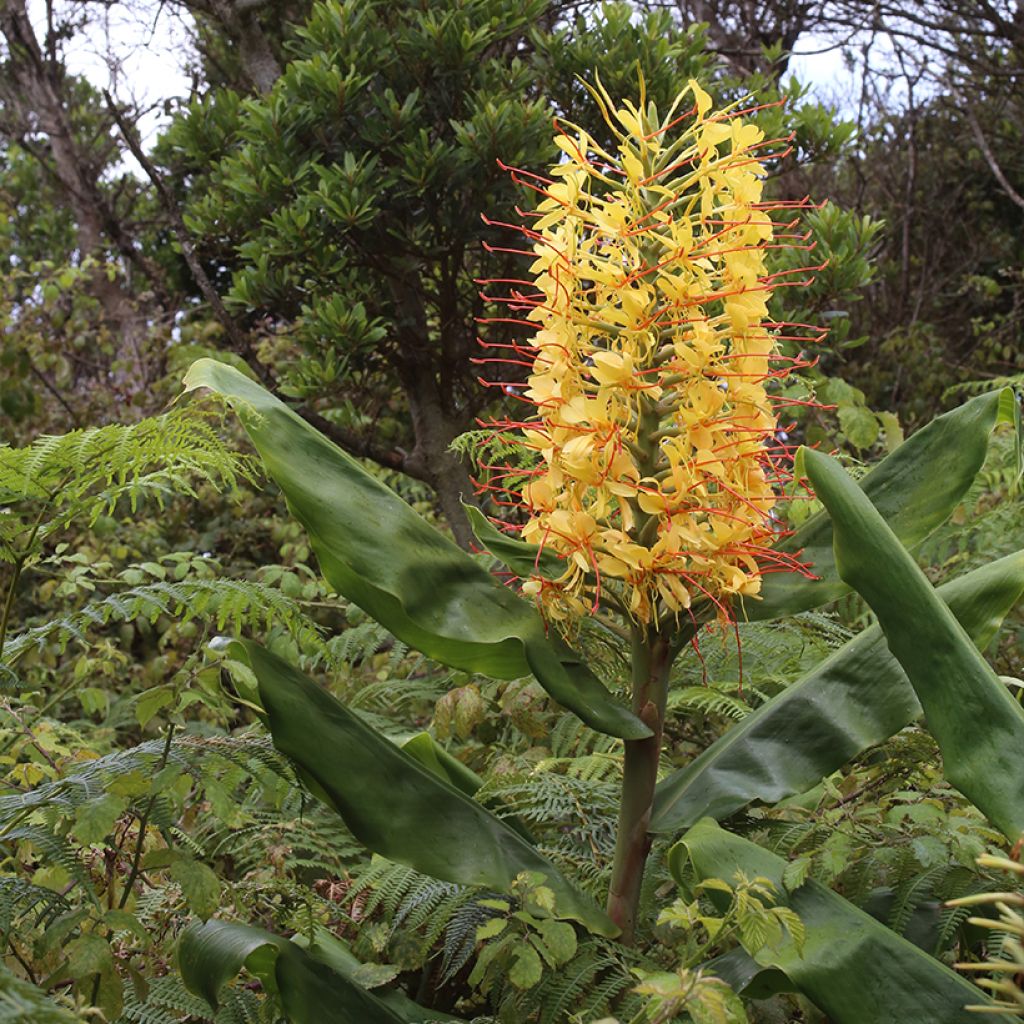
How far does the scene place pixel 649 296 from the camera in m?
1.33

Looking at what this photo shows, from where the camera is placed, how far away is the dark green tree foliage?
3186mm

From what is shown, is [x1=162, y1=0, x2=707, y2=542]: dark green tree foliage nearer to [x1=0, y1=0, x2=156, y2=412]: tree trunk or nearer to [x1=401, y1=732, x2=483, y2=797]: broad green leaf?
[x1=401, y1=732, x2=483, y2=797]: broad green leaf

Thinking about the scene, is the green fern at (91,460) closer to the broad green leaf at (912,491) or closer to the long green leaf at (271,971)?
the long green leaf at (271,971)

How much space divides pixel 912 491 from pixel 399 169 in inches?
85.0

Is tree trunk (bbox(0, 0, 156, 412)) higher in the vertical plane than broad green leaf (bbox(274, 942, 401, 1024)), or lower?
higher

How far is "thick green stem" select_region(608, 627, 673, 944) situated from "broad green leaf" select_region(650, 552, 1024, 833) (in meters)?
0.03

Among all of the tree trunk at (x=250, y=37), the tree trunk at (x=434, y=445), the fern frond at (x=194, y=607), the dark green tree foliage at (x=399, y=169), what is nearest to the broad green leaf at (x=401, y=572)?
the fern frond at (x=194, y=607)

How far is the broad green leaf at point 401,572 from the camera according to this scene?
1.27 metres

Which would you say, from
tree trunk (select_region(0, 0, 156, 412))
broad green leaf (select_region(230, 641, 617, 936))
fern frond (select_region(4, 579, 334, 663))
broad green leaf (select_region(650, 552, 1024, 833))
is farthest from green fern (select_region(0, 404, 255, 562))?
tree trunk (select_region(0, 0, 156, 412))

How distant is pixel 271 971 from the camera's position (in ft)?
4.09

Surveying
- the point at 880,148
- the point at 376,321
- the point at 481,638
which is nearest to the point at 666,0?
the point at 880,148

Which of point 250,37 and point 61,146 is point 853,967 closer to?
point 250,37

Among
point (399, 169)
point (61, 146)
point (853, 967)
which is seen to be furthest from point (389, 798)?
point (61, 146)

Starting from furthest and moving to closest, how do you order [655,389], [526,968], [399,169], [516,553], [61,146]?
[61,146] → [399,169] → [516,553] → [655,389] → [526,968]
